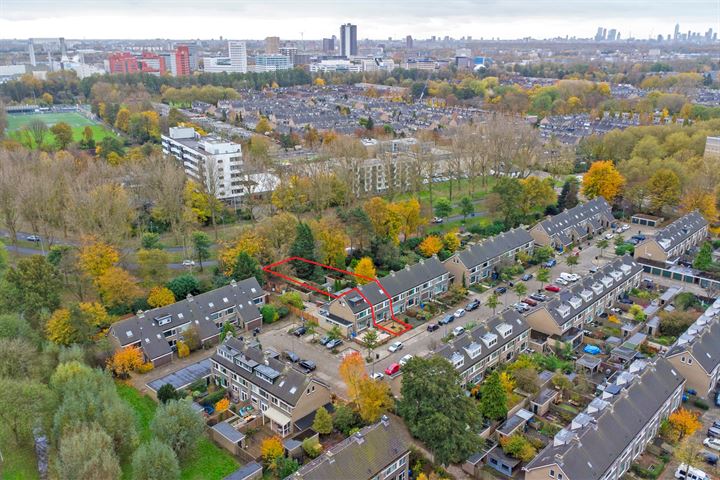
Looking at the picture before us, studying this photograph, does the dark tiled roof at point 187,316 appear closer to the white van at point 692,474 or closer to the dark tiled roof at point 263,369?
the dark tiled roof at point 263,369

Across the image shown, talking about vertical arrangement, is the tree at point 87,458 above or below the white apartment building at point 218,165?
below

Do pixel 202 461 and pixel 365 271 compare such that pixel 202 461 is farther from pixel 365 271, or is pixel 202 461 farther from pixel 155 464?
pixel 365 271

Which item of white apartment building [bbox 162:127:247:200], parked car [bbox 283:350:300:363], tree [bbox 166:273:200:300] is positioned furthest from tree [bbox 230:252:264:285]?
white apartment building [bbox 162:127:247:200]

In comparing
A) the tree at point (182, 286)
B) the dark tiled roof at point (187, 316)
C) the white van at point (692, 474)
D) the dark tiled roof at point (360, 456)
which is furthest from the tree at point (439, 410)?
the tree at point (182, 286)

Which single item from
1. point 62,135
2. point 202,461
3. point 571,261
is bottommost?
point 202,461

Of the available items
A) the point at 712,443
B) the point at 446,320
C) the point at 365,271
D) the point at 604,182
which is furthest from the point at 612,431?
the point at 604,182

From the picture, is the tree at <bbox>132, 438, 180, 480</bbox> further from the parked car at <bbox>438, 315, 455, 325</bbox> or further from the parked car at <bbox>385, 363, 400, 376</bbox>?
the parked car at <bbox>438, 315, 455, 325</bbox>

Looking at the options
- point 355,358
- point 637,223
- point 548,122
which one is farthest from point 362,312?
point 548,122
